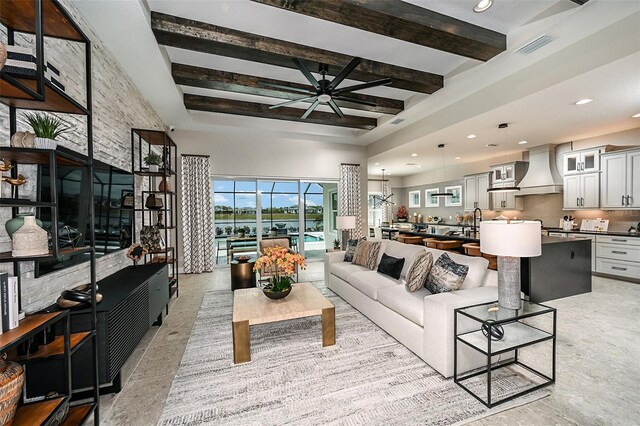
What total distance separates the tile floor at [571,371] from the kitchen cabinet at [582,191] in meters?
2.44

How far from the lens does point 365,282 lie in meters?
3.53

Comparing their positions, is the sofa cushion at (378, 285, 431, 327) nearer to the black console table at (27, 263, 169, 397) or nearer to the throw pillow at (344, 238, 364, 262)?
the throw pillow at (344, 238, 364, 262)

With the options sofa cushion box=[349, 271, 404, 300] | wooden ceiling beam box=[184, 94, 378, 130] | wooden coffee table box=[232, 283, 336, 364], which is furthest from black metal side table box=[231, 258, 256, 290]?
wooden ceiling beam box=[184, 94, 378, 130]

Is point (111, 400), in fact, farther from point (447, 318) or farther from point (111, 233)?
point (447, 318)

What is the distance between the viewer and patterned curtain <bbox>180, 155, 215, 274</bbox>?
6195mm

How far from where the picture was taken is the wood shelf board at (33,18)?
4.91ft

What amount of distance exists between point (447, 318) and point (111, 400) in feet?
8.99

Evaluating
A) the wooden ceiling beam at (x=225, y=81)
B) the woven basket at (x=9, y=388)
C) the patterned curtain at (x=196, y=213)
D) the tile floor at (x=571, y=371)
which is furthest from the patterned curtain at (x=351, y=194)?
the woven basket at (x=9, y=388)

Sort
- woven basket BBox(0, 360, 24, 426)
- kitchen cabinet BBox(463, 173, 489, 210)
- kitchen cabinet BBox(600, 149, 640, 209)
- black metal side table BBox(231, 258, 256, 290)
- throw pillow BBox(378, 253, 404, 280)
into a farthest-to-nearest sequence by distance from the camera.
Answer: kitchen cabinet BBox(463, 173, 489, 210)
kitchen cabinet BBox(600, 149, 640, 209)
black metal side table BBox(231, 258, 256, 290)
throw pillow BBox(378, 253, 404, 280)
woven basket BBox(0, 360, 24, 426)

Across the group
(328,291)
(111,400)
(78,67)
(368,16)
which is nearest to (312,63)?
(368,16)

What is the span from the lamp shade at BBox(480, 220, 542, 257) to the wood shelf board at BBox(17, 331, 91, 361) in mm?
3028

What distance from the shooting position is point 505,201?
7492 millimetres

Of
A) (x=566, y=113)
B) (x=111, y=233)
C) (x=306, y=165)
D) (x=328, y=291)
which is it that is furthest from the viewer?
(x=306, y=165)

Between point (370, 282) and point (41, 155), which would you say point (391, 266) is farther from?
point (41, 155)
